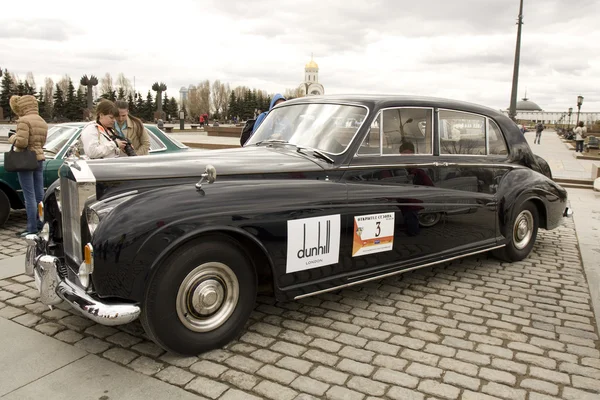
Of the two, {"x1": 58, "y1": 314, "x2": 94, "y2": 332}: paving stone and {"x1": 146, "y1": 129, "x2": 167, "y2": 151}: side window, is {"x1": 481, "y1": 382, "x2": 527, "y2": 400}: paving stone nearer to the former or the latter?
{"x1": 58, "y1": 314, "x2": 94, "y2": 332}: paving stone

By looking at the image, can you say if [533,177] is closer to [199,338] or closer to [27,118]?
[199,338]

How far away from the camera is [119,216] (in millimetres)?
2912

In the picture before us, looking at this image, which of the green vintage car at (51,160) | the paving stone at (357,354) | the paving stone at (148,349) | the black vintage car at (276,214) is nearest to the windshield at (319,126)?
the black vintage car at (276,214)

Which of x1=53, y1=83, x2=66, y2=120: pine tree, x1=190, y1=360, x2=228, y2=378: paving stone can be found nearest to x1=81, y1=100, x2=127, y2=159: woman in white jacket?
x1=190, y1=360, x2=228, y2=378: paving stone

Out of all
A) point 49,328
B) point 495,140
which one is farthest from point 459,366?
point 49,328

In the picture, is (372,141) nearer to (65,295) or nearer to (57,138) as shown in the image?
(65,295)

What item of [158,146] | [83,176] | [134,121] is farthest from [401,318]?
[158,146]

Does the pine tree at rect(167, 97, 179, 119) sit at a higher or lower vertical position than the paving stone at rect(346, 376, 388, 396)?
higher

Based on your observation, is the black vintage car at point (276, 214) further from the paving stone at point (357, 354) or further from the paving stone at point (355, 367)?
the paving stone at point (355, 367)

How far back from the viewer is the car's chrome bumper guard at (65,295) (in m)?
2.83

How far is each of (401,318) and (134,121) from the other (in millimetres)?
4500

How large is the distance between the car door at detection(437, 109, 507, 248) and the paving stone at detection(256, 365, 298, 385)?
7.45 ft

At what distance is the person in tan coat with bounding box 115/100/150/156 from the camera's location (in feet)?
20.3

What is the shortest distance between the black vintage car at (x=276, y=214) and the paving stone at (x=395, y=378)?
834mm
